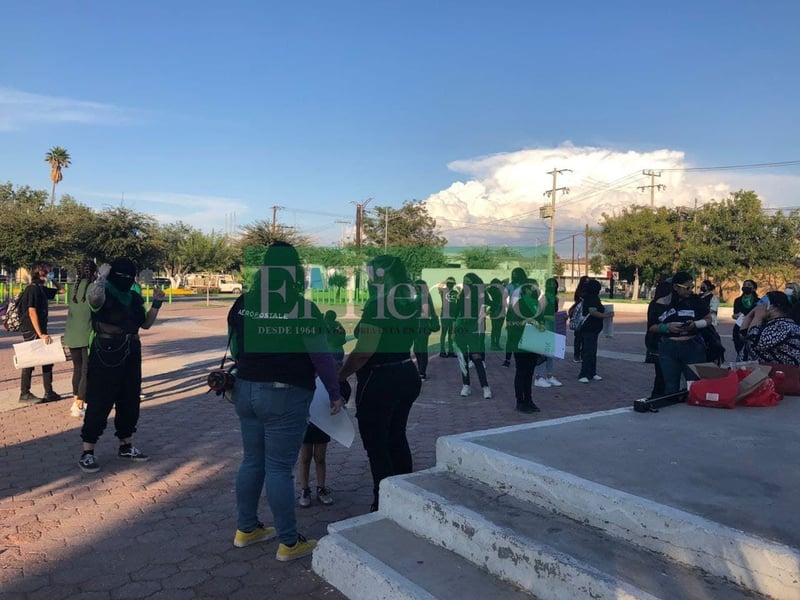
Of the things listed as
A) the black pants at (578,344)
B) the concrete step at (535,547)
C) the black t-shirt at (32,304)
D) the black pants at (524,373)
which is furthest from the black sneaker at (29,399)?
the black pants at (578,344)

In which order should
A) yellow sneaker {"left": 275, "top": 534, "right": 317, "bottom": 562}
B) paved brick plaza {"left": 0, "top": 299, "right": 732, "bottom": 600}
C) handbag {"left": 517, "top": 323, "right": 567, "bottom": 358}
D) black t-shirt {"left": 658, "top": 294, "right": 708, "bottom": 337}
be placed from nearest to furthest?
paved brick plaza {"left": 0, "top": 299, "right": 732, "bottom": 600}, yellow sneaker {"left": 275, "top": 534, "right": 317, "bottom": 562}, black t-shirt {"left": 658, "top": 294, "right": 708, "bottom": 337}, handbag {"left": 517, "top": 323, "right": 567, "bottom": 358}

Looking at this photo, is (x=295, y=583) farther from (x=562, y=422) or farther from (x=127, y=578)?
(x=562, y=422)

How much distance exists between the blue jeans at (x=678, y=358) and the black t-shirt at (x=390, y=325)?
11.8 ft

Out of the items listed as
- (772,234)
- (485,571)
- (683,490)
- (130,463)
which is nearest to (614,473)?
(683,490)

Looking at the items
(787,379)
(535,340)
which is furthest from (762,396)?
(535,340)

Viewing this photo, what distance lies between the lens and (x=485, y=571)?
2.99m

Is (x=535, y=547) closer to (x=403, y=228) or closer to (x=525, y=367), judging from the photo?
(x=525, y=367)

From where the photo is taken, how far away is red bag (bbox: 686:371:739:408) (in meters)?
5.29

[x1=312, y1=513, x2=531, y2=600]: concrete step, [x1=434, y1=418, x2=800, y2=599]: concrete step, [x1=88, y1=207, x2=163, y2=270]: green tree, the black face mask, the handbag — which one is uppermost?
[x1=88, y1=207, x2=163, y2=270]: green tree

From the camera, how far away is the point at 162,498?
447 centimetres

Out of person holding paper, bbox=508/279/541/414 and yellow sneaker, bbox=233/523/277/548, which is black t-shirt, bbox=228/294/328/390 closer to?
yellow sneaker, bbox=233/523/277/548

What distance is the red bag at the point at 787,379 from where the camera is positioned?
591 cm

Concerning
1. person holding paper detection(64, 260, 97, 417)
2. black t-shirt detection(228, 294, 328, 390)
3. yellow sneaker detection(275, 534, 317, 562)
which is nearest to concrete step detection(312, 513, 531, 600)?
Answer: yellow sneaker detection(275, 534, 317, 562)

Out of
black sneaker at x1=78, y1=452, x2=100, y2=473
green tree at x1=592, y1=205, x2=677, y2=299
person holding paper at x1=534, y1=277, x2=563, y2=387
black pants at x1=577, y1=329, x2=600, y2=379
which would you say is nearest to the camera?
black sneaker at x1=78, y1=452, x2=100, y2=473
